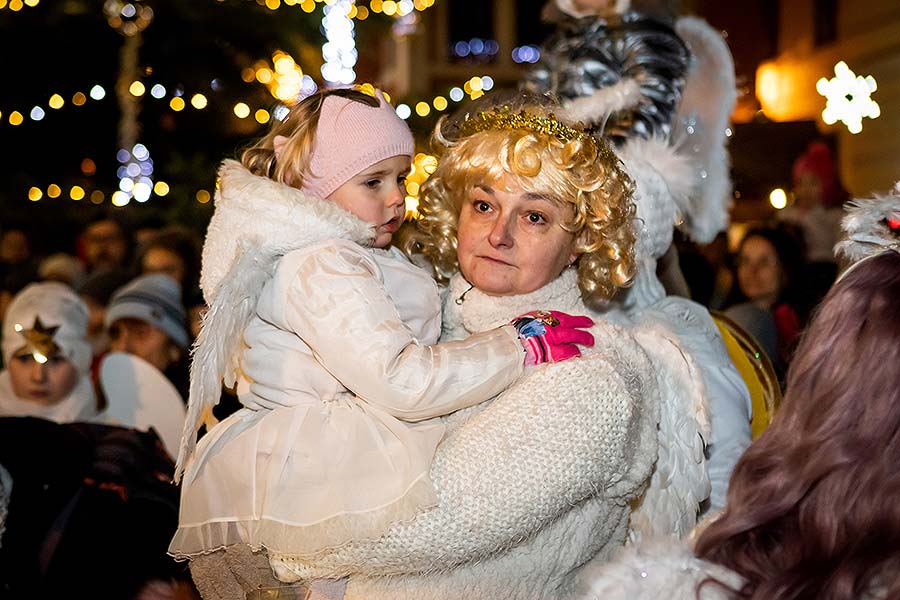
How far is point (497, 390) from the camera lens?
2957mm

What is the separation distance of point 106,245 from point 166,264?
1.55 m

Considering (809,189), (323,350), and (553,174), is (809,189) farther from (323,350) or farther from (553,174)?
(323,350)

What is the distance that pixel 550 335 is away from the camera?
3.02 metres

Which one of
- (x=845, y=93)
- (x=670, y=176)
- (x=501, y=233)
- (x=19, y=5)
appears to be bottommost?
(x=501, y=233)

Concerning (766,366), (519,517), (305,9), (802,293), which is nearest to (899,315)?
(519,517)

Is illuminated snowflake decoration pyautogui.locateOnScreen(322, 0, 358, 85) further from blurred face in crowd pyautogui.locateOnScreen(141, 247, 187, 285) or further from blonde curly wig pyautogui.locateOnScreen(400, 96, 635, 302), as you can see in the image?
blonde curly wig pyautogui.locateOnScreen(400, 96, 635, 302)

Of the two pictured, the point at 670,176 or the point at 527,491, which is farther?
the point at 670,176

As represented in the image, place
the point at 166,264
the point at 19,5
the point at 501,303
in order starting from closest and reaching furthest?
the point at 501,303 < the point at 166,264 < the point at 19,5

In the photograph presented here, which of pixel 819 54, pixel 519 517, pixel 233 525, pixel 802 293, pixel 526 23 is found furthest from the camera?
→ pixel 526 23

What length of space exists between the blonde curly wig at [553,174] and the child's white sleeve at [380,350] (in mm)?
435

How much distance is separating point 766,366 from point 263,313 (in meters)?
1.85

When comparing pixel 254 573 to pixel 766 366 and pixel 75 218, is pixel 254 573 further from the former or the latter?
pixel 75 218

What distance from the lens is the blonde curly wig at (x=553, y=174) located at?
3.14 meters

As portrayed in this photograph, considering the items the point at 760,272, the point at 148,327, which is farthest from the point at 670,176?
the point at 148,327
